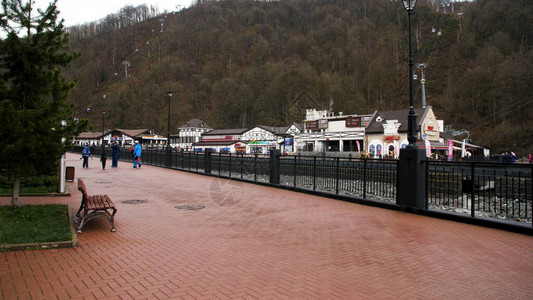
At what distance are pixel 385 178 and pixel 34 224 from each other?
29.4ft

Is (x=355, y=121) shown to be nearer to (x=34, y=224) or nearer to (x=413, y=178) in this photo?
(x=413, y=178)

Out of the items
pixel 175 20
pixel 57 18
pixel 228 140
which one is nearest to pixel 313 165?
pixel 57 18

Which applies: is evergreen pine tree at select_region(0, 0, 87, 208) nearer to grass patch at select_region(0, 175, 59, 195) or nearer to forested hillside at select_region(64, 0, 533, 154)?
grass patch at select_region(0, 175, 59, 195)

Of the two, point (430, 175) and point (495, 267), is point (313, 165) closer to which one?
point (430, 175)

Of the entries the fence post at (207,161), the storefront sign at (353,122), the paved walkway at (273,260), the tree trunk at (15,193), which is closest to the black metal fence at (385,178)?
the fence post at (207,161)

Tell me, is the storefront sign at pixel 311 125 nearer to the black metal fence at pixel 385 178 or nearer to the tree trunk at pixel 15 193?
the black metal fence at pixel 385 178

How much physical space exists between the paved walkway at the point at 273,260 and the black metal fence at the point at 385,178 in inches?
51.5

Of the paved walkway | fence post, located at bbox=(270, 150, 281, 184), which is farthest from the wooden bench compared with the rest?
fence post, located at bbox=(270, 150, 281, 184)

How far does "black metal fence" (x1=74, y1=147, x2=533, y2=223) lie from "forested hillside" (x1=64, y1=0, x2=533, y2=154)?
140 ft

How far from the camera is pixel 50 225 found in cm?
615

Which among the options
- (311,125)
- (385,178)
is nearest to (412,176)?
(385,178)

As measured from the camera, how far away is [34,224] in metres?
6.16

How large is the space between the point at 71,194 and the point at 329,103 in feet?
266

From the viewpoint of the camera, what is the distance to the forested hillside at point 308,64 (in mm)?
69375
